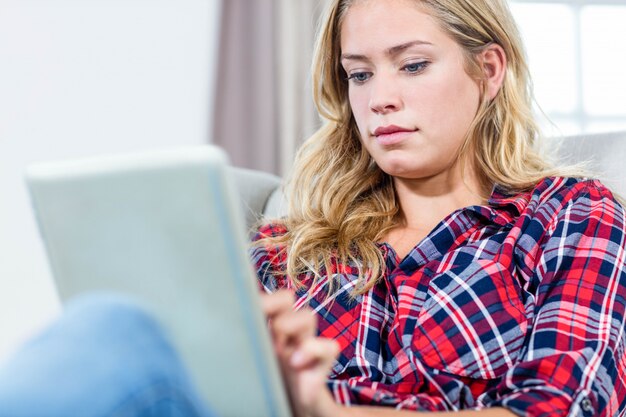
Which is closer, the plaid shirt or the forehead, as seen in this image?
the plaid shirt

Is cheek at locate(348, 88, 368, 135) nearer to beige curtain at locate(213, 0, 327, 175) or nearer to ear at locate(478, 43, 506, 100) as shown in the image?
ear at locate(478, 43, 506, 100)

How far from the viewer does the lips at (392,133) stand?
121 cm

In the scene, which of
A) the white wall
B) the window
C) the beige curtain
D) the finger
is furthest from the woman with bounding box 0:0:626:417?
the window

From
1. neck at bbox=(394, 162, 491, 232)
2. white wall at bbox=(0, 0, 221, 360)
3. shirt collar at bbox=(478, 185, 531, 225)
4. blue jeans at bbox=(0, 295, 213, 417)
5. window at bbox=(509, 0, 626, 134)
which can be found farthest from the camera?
window at bbox=(509, 0, 626, 134)

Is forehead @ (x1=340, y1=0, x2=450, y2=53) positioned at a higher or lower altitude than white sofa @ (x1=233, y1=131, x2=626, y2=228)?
higher

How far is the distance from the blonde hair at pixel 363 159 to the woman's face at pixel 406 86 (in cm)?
3

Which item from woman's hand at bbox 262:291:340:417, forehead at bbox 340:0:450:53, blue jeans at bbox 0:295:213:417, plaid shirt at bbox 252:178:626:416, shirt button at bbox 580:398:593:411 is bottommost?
shirt button at bbox 580:398:593:411

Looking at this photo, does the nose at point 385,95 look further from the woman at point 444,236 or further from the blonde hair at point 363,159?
the blonde hair at point 363,159

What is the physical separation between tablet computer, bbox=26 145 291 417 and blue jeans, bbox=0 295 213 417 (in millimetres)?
52

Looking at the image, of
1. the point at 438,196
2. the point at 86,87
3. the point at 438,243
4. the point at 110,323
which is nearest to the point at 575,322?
the point at 438,243

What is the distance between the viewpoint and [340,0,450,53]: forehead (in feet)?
3.97

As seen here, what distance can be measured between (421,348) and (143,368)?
0.58m

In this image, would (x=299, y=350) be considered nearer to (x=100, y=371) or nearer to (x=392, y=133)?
(x=100, y=371)

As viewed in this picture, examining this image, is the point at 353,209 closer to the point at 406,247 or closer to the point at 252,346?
the point at 406,247
